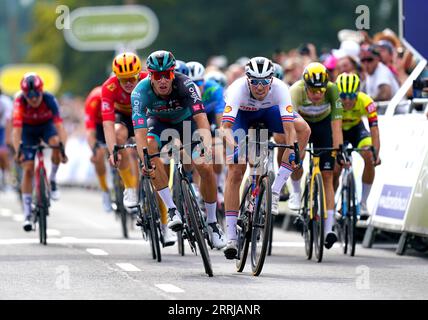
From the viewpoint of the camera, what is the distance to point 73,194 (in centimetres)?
3369

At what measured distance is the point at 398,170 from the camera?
16.2 metres

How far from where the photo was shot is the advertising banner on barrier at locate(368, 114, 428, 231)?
15.5m

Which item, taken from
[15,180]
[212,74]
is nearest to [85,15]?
[15,180]

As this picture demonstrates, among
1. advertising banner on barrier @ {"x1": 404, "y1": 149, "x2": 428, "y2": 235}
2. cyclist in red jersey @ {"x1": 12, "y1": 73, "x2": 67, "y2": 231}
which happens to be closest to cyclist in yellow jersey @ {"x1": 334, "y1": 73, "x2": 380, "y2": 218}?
advertising banner on barrier @ {"x1": 404, "y1": 149, "x2": 428, "y2": 235}

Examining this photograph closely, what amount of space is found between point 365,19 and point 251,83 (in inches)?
255

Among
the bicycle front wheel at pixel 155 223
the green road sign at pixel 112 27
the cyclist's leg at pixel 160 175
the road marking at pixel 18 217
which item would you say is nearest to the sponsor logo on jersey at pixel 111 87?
the cyclist's leg at pixel 160 175

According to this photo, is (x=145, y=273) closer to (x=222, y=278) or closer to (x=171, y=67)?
(x=222, y=278)

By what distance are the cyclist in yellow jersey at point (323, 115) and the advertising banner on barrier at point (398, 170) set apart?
3.33ft

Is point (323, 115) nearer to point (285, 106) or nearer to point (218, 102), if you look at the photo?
point (285, 106)

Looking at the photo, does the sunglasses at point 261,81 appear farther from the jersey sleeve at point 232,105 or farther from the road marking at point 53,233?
the road marking at point 53,233

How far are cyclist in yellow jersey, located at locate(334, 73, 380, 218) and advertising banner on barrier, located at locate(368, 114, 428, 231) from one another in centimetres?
32

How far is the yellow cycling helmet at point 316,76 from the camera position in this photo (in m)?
14.5

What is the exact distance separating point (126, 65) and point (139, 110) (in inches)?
86.6

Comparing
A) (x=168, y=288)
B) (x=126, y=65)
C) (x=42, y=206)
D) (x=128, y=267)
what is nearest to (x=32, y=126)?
(x=42, y=206)
